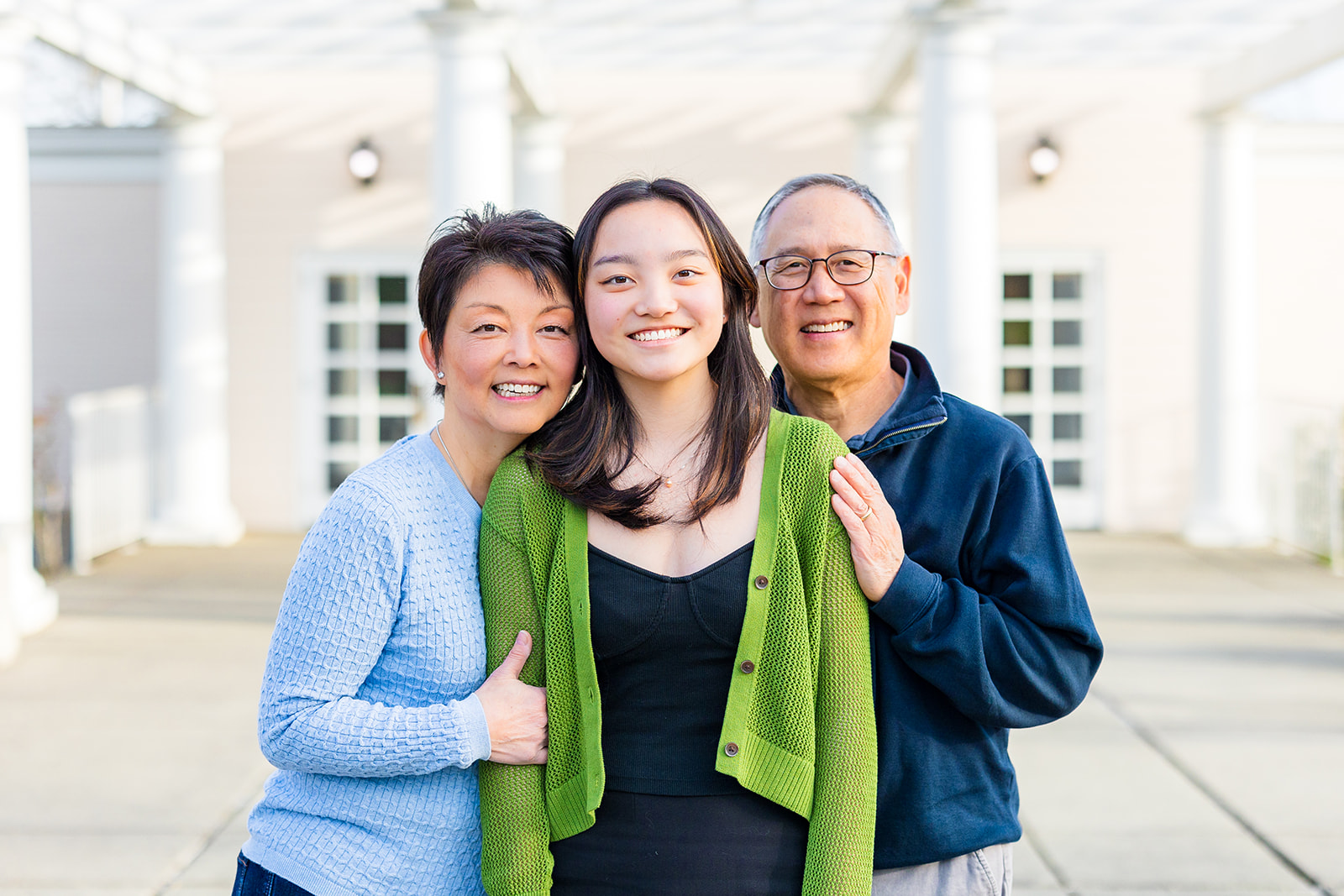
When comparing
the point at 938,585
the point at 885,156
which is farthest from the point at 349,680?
the point at 885,156

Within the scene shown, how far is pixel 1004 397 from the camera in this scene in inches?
422

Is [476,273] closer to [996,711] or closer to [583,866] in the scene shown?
[583,866]

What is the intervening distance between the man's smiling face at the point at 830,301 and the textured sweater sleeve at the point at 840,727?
27 cm

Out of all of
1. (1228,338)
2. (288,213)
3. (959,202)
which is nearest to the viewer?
(959,202)

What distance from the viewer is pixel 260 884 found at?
1.75 m

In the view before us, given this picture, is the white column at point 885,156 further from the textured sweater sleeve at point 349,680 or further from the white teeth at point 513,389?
the textured sweater sleeve at point 349,680

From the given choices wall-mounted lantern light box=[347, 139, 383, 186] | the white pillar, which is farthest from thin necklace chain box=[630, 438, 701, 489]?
wall-mounted lantern light box=[347, 139, 383, 186]

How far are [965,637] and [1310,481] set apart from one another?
8735 mm

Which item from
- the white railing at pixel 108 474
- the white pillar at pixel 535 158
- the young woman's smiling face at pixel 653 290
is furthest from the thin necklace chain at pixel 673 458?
the white pillar at pixel 535 158

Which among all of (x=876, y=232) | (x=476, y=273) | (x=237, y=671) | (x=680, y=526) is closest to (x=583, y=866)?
(x=680, y=526)

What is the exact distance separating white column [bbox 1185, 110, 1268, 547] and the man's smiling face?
8555 millimetres

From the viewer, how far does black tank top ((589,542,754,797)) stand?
1.61 meters

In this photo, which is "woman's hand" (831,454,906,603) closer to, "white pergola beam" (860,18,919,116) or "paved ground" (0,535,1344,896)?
"paved ground" (0,535,1344,896)

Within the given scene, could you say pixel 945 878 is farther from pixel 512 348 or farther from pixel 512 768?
pixel 512 348
